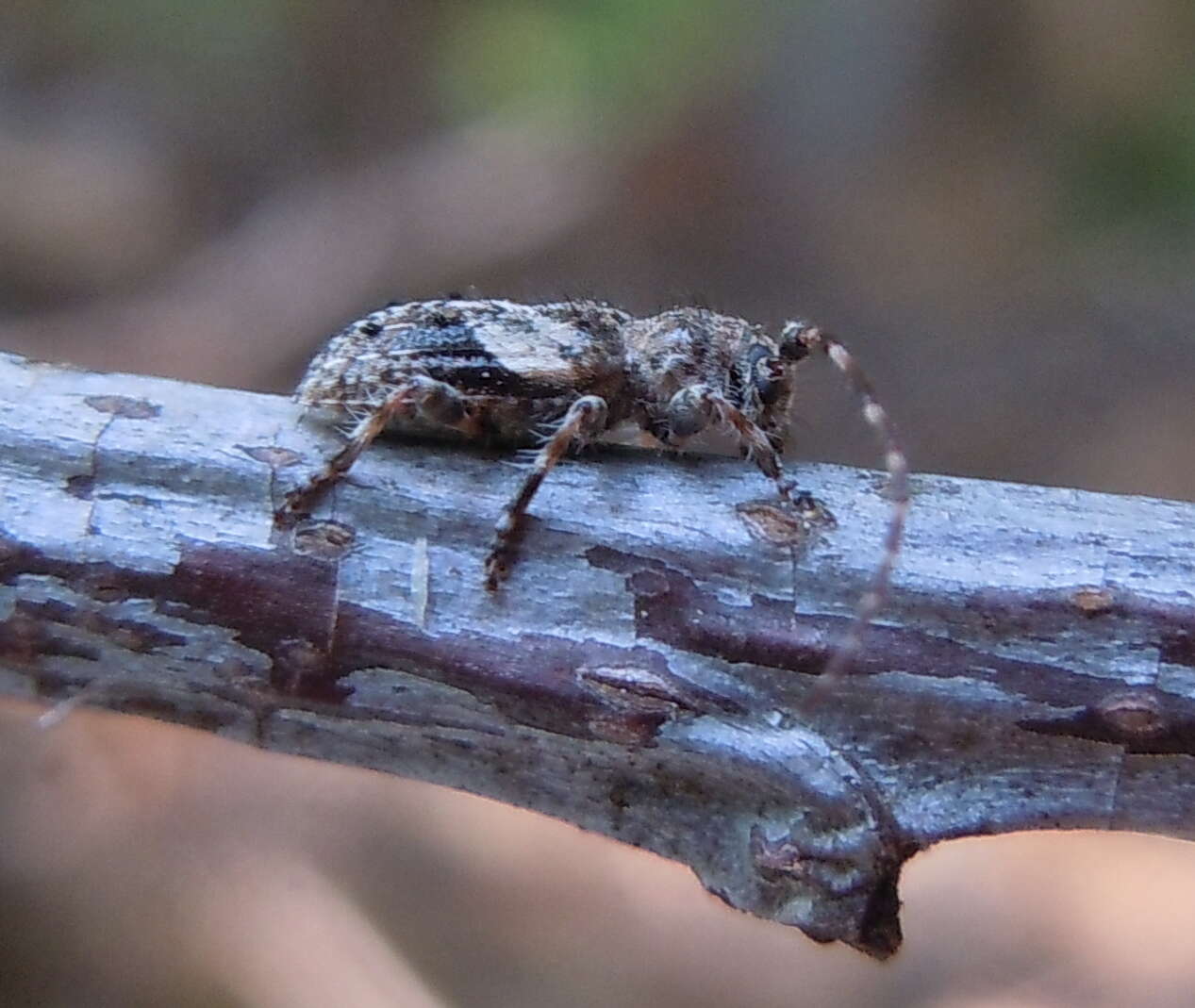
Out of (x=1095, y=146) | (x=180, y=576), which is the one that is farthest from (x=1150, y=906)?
(x=1095, y=146)

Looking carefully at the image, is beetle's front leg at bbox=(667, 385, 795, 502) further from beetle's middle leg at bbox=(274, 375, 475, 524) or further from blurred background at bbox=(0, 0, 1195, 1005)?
blurred background at bbox=(0, 0, 1195, 1005)

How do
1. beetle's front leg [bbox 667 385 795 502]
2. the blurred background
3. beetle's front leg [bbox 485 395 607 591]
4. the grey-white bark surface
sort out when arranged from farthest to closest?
the blurred background < beetle's front leg [bbox 667 385 795 502] < beetle's front leg [bbox 485 395 607 591] < the grey-white bark surface

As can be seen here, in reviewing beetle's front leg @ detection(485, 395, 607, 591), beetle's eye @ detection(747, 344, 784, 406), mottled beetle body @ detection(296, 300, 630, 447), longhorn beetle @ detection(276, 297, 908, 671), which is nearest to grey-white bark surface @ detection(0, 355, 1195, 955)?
beetle's front leg @ detection(485, 395, 607, 591)

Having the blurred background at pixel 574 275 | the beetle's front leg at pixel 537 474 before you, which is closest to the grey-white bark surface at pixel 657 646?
the beetle's front leg at pixel 537 474

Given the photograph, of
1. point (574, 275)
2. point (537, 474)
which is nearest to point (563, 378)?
point (537, 474)

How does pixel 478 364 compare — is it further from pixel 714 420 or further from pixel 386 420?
pixel 714 420

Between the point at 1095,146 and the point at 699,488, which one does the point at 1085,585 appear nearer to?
the point at 699,488

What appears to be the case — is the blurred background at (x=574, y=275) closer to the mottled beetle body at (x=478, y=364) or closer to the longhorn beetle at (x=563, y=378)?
the longhorn beetle at (x=563, y=378)
